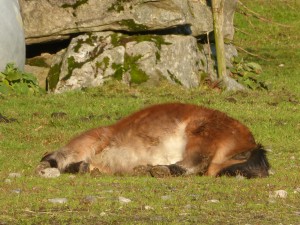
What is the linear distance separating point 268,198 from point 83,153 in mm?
2096

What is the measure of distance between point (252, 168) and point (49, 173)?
5.70ft

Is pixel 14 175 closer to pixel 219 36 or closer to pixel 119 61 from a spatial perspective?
pixel 119 61

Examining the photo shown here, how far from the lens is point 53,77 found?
559 inches

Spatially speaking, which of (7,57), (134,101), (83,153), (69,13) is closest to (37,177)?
(83,153)

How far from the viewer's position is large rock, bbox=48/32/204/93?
14.0 metres

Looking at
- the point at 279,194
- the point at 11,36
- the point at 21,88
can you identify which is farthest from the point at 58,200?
the point at 11,36

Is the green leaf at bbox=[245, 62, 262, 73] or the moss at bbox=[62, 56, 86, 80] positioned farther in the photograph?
the green leaf at bbox=[245, 62, 262, 73]

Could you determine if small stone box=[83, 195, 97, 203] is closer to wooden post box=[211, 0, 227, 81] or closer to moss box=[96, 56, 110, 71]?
moss box=[96, 56, 110, 71]

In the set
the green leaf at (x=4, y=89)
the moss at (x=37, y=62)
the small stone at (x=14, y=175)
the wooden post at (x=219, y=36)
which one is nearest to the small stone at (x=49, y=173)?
the small stone at (x=14, y=175)

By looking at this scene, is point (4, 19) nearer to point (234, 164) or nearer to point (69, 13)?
point (69, 13)

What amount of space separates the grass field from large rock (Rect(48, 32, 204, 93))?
0.34 meters

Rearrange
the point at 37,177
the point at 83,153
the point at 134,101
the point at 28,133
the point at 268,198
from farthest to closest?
the point at 134,101 → the point at 28,133 → the point at 83,153 → the point at 37,177 → the point at 268,198

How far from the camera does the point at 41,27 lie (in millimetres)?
14508

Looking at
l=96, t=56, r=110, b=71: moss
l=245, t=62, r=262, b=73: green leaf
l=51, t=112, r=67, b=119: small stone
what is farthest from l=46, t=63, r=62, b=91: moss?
l=245, t=62, r=262, b=73: green leaf
